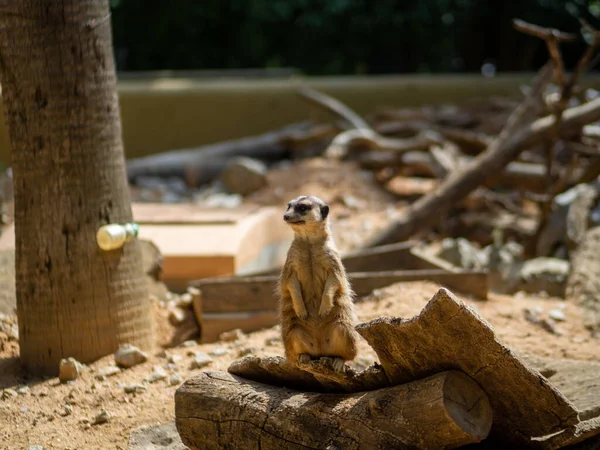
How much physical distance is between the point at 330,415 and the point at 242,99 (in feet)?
29.0

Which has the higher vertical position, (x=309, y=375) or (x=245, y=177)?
(x=245, y=177)

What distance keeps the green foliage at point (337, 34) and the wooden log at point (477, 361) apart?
373 inches

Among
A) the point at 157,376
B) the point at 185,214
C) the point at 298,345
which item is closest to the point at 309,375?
the point at 298,345

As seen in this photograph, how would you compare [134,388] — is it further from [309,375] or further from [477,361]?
[477,361]

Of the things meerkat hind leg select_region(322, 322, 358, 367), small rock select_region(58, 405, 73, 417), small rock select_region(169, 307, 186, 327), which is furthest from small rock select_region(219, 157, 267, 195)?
meerkat hind leg select_region(322, 322, 358, 367)

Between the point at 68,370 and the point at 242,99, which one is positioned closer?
the point at 68,370

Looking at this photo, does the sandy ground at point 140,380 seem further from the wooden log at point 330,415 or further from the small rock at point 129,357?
the wooden log at point 330,415

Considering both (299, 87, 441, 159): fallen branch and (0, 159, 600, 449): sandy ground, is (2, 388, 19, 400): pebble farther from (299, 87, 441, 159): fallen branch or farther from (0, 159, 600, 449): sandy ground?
(299, 87, 441, 159): fallen branch

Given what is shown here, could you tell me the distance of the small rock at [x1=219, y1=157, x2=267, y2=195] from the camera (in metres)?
8.62

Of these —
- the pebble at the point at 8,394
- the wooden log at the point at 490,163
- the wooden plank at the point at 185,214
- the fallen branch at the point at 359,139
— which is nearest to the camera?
the pebble at the point at 8,394

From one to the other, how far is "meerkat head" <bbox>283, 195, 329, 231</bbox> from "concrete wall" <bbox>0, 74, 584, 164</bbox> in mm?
8228

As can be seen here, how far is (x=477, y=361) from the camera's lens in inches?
97.0

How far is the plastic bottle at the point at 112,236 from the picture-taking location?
3.88 meters

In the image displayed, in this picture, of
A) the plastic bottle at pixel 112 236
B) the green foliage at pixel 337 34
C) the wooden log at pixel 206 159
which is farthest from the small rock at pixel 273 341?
the green foliage at pixel 337 34
